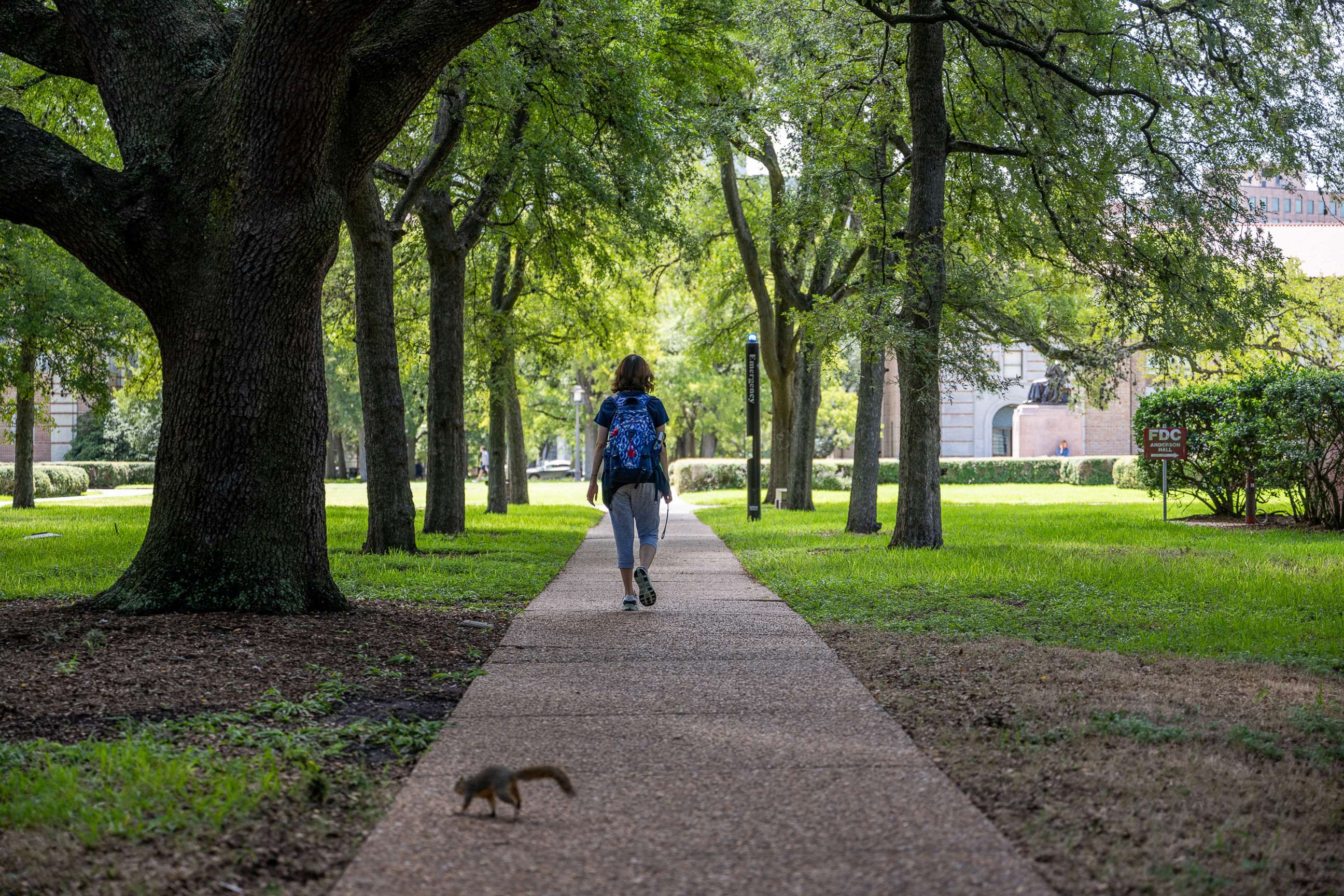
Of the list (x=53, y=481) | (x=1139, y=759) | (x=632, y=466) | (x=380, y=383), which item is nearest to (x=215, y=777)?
(x=1139, y=759)

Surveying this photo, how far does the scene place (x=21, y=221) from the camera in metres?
7.23

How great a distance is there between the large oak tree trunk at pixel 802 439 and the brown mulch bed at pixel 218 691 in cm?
1694

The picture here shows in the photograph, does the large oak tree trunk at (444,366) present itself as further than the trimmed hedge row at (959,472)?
No

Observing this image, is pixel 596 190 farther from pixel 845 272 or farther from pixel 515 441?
pixel 515 441

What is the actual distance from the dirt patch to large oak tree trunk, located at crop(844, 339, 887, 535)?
11.4 meters

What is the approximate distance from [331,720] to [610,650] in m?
2.23

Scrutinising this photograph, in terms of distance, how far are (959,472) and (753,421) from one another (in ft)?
90.8

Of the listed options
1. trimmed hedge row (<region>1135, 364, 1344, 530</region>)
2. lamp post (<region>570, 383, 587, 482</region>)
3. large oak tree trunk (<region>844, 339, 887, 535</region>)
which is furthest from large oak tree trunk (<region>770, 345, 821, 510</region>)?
lamp post (<region>570, 383, 587, 482</region>)

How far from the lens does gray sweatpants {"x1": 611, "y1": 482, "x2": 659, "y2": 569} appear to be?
8.76 metres

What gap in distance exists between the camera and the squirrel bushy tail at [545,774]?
3697 mm

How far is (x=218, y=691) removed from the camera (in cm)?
532

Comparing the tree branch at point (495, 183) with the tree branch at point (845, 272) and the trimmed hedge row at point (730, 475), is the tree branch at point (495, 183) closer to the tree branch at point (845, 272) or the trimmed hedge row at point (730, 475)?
the tree branch at point (845, 272)

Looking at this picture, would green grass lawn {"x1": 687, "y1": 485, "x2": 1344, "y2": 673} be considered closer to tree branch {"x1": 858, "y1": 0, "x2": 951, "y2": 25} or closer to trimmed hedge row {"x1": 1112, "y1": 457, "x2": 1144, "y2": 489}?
tree branch {"x1": 858, "y1": 0, "x2": 951, "y2": 25}

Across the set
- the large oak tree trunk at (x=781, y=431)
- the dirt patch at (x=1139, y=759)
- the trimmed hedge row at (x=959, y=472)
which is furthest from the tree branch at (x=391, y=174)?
the trimmed hedge row at (x=959, y=472)
